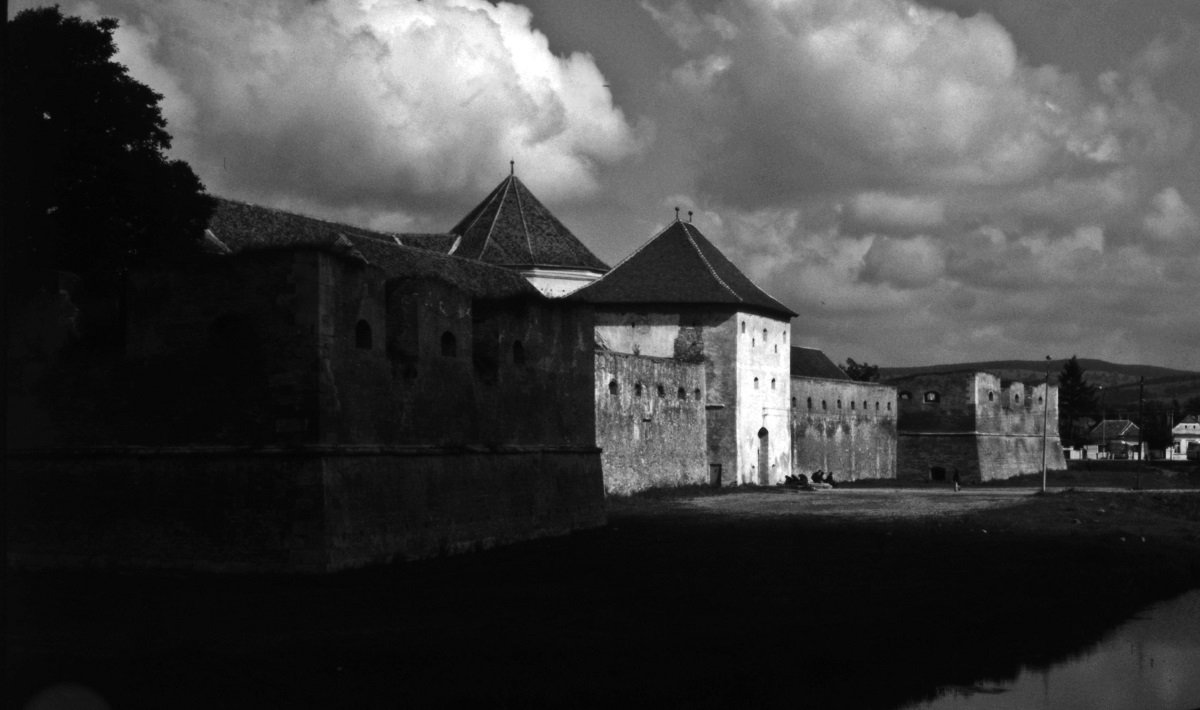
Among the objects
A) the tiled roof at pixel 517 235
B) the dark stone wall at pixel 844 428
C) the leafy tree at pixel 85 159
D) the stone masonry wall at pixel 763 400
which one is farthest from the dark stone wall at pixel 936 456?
the leafy tree at pixel 85 159

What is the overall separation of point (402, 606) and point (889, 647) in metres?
5.11

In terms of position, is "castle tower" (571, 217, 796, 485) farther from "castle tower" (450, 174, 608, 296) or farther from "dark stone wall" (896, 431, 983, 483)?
"dark stone wall" (896, 431, 983, 483)

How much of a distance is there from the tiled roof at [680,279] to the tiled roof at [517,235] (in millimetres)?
4213

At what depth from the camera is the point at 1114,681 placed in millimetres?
14188

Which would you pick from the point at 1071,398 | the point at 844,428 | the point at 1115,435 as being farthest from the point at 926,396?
the point at 1115,435

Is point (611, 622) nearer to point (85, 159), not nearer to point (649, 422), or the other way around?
point (85, 159)

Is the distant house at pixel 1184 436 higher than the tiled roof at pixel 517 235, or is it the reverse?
the tiled roof at pixel 517 235

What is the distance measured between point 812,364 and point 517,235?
1540cm

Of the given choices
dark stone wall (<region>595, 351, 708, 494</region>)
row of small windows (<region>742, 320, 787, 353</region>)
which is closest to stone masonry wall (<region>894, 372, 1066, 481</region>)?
row of small windows (<region>742, 320, 787, 353</region>)

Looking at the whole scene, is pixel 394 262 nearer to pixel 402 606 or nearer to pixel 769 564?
pixel 769 564

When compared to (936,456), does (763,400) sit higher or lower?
higher

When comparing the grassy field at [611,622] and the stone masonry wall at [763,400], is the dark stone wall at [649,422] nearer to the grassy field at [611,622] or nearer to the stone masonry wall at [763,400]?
the stone masonry wall at [763,400]

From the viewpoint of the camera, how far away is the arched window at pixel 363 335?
715 inches

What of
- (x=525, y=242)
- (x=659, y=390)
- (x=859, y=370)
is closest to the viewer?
(x=659, y=390)
